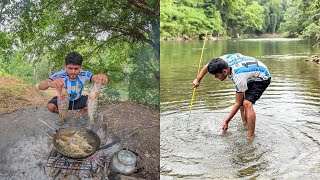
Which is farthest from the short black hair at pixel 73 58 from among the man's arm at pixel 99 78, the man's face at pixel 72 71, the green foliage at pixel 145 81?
the green foliage at pixel 145 81

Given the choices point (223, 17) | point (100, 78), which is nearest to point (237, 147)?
point (100, 78)

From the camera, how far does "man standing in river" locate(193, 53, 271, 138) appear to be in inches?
175

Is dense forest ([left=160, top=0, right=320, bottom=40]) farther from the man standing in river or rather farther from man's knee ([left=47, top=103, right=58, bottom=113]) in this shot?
man's knee ([left=47, top=103, right=58, bottom=113])

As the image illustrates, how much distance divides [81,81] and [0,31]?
735mm

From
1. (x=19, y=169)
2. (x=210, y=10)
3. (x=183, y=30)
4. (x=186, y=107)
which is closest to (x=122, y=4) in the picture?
(x=19, y=169)

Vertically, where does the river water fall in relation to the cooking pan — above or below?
below

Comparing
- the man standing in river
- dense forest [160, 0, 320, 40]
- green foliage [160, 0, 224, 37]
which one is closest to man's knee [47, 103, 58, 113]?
the man standing in river

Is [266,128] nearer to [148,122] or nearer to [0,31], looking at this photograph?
[148,122]

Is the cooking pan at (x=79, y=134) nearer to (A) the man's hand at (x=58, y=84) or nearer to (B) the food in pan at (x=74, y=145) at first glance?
(B) the food in pan at (x=74, y=145)

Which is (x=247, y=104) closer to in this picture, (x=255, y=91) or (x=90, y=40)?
(x=255, y=91)

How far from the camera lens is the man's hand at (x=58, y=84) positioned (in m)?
3.13

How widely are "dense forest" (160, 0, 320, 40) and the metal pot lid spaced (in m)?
29.3

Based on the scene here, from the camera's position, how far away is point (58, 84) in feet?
10.3

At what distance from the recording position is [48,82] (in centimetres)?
314
